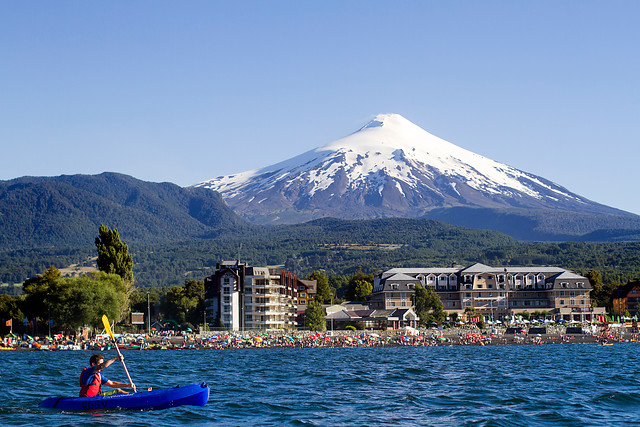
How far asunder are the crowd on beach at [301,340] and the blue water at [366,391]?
90.9 ft

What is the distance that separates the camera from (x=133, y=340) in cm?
10400

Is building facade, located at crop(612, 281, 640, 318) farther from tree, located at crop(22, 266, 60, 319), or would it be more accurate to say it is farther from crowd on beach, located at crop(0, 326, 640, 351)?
tree, located at crop(22, 266, 60, 319)

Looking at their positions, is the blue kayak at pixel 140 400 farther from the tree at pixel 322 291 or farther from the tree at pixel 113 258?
the tree at pixel 322 291

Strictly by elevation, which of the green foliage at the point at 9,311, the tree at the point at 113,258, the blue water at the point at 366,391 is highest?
the tree at the point at 113,258

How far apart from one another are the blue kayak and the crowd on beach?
207ft

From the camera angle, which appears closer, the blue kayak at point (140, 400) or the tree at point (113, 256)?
the blue kayak at point (140, 400)

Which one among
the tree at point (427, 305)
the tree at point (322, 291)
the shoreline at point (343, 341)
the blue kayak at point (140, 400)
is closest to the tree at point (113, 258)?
the shoreline at point (343, 341)

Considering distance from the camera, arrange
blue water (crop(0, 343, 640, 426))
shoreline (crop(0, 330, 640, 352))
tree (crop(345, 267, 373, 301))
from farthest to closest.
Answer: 1. tree (crop(345, 267, 373, 301))
2. shoreline (crop(0, 330, 640, 352))
3. blue water (crop(0, 343, 640, 426))

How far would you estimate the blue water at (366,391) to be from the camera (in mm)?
34438

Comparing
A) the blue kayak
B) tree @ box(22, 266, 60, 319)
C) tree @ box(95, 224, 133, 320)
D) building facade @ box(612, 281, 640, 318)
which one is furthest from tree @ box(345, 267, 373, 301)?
the blue kayak

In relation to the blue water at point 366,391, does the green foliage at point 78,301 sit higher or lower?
higher

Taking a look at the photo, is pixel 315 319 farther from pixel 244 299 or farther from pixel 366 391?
pixel 366 391

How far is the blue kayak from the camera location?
114ft

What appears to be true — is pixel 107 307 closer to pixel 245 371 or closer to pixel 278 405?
pixel 245 371
